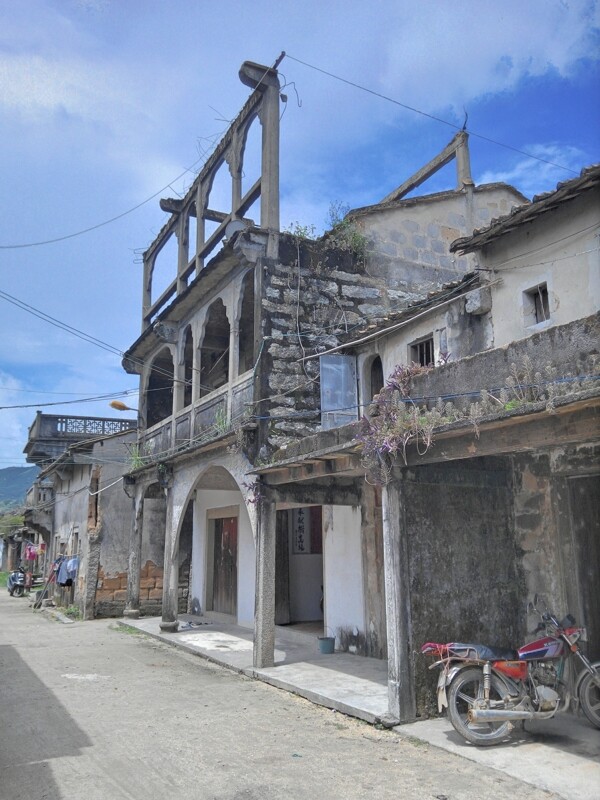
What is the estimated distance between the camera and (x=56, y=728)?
23.4 feet

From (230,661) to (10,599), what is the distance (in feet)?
72.1

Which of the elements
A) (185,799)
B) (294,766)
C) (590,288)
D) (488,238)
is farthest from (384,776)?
(488,238)

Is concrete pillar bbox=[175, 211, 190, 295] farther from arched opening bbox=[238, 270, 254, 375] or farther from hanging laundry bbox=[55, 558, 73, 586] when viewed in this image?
hanging laundry bbox=[55, 558, 73, 586]

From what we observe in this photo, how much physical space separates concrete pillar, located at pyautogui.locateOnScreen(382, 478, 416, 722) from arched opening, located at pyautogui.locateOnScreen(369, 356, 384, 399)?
4625mm

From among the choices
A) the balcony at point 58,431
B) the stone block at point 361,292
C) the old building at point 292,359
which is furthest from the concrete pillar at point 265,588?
the balcony at point 58,431

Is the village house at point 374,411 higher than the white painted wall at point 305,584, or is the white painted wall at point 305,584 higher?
the village house at point 374,411

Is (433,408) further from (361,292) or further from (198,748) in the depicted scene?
(361,292)

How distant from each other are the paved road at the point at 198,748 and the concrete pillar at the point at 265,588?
21.3 inches

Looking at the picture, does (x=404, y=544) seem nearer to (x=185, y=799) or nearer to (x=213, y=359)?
(x=185, y=799)

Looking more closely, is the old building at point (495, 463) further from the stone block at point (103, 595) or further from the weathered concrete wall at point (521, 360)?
the stone block at point (103, 595)

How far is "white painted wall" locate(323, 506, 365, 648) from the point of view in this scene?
11438 mm

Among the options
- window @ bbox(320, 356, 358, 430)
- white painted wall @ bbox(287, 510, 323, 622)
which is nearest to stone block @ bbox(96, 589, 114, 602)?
white painted wall @ bbox(287, 510, 323, 622)

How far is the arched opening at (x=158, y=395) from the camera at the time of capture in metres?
19.0

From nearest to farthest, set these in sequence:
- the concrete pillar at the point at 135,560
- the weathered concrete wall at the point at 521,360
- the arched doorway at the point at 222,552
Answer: the weathered concrete wall at the point at 521,360
the arched doorway at the point at 222,552
the concrete pillar at the point at 135,560
